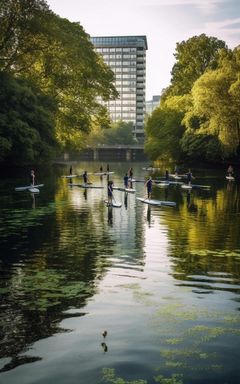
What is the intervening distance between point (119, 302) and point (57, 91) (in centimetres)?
5721

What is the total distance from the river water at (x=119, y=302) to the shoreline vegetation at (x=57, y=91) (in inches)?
1160

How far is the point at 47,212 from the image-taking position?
27719 millimetres

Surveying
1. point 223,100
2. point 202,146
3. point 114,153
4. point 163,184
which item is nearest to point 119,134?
point 114,153

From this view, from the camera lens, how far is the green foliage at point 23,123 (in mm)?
48844

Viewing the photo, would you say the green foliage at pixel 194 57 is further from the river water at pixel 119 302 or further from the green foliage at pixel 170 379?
the green foliage at pixel 170 379

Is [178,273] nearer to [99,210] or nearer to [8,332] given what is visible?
[8,332]

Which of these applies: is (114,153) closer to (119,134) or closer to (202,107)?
(119,134)

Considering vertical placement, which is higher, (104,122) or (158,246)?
(104,122)

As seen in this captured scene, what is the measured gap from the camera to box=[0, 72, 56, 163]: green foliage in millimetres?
48844

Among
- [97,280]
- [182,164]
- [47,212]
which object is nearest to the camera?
[97,280]

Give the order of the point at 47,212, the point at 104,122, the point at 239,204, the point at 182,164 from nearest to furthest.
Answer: the point at 47,212
the point at 239,204
the point at 104,122
the point at 182,164

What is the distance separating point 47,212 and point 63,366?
1993 centimetres

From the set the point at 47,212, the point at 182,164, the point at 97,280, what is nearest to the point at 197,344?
the point at 97,280

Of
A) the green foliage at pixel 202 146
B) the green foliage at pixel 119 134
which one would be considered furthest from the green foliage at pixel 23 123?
the green foliage at pixel 119 134
